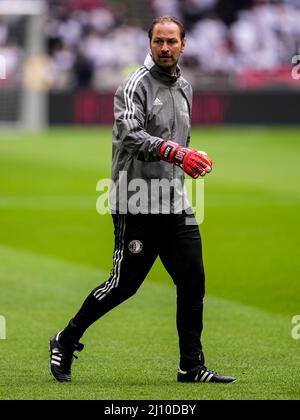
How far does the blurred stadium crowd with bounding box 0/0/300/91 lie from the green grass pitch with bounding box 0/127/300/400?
11681 millimetres

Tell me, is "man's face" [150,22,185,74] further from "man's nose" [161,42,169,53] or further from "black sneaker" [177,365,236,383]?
"black sneaker" [177,365,236,383]

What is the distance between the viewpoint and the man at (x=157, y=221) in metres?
7.34

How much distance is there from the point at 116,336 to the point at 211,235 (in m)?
6.68

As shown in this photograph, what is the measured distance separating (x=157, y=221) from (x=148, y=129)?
1.96 feet

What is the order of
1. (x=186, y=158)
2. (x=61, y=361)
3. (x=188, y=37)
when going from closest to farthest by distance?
(x=186, y=158) < (x=61, y=361) < (x=188, y=37)

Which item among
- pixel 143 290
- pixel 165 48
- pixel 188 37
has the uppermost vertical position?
pixel 188 37

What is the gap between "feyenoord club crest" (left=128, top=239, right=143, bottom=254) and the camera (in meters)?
7.46

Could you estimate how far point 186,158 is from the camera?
279 inches

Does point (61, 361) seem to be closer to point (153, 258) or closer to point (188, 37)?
point (153, 258)

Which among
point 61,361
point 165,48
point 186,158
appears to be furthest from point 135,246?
point 165,48

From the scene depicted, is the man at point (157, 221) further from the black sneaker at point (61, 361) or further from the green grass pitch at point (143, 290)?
the green grass pitch at point (143, 290)

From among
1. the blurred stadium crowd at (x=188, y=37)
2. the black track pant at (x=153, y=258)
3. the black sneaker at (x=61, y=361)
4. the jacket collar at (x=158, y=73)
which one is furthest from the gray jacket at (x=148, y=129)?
the blurred stadium crowd at (x=188, y=37)

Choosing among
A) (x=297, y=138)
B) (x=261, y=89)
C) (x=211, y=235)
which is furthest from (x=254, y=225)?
(x=261, y=89)

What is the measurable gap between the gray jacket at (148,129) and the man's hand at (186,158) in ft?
0.48
